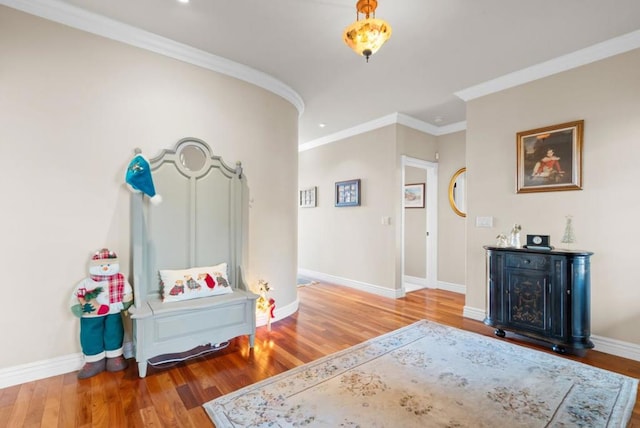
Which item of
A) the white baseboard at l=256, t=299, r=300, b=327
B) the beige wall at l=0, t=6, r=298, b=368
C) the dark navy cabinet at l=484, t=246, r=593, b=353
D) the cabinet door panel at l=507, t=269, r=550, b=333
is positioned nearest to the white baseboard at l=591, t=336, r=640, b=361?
the dark navy cabinet at l=484, t=246, r=593, b=353

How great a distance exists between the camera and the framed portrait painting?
116 inches

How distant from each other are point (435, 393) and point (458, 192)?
359cm

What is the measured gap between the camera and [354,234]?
17.2 feet

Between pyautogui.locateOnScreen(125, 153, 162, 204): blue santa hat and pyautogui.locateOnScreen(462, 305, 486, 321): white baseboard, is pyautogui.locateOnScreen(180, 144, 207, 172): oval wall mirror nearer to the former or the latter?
pyautogui.locateOnScreen(125, 153, 162, 204): blue santa hat

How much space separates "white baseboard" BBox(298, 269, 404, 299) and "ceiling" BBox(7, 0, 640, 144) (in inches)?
110

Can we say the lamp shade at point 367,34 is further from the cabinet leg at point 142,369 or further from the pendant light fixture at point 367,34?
the cabinet leg at point 142,369

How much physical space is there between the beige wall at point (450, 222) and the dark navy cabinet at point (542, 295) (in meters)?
1.74

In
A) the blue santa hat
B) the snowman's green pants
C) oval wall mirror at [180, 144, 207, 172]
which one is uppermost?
oval wall mirror at [180, 144, 207, 172]

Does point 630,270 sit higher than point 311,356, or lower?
higher

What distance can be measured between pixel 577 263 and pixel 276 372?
2.69 meters

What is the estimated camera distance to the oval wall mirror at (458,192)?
4953 millimetres

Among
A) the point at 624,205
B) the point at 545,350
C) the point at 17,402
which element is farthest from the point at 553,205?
the point at 17,402

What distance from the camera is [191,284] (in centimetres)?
263

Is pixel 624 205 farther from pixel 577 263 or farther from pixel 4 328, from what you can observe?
pixel 4 328
